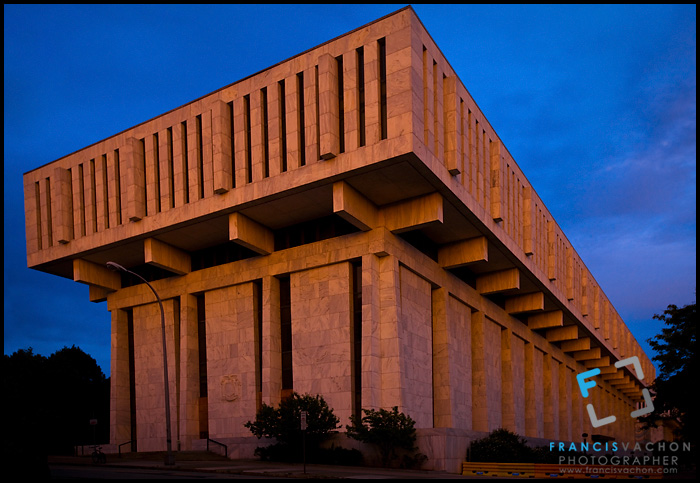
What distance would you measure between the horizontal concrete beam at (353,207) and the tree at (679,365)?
16.3 meters

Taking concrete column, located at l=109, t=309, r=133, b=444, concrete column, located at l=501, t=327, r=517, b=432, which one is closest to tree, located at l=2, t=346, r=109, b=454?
concrete column, located at l=109, t=309, r=133, b=444

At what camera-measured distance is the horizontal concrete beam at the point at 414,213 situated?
31938mm

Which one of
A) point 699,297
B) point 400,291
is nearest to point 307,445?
point 400,291

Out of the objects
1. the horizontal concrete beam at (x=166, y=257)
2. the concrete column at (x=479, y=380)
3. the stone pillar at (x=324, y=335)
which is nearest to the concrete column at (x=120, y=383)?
the horizontal concrete beam at (x=166, y=257)

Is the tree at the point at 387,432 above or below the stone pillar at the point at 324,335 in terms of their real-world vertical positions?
below

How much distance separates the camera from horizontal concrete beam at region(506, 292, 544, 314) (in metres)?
50.4

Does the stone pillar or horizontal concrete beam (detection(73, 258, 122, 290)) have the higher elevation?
horizontal concrete beam (detection(73, 258, 122, 290))

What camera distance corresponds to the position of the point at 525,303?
167 feet

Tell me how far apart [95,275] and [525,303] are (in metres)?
30.7

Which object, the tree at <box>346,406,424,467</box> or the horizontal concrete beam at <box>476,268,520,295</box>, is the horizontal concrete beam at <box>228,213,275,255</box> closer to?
the tree at <box>346,406,424,467</box>

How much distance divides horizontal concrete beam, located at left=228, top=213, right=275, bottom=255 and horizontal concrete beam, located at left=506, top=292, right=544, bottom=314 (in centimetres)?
2259

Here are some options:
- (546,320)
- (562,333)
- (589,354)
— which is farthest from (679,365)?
(589,354)

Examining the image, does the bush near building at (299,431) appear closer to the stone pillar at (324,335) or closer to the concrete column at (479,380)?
the stone pillar at (324,335)

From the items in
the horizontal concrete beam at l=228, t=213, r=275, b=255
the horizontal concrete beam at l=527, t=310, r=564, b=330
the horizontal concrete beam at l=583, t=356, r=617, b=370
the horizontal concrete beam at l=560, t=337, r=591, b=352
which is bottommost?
the horizontal concrete beam at l=583, t=356, r=617, b=370
